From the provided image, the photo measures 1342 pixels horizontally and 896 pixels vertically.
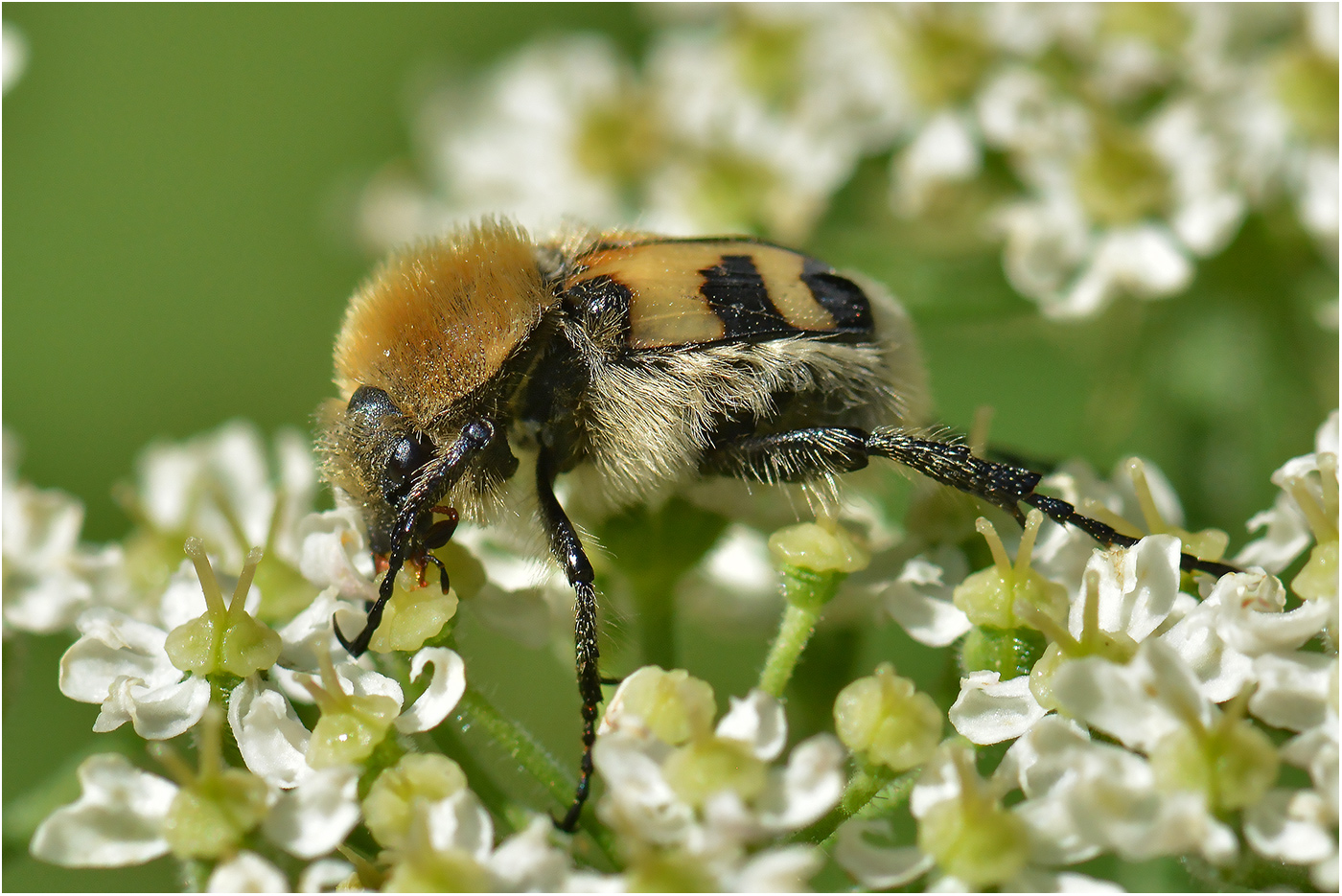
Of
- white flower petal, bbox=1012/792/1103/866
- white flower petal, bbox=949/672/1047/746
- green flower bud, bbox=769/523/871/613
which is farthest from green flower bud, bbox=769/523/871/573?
white flower petal, bbox=1012/792/1103/866

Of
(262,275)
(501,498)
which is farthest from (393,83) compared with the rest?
(501,498)

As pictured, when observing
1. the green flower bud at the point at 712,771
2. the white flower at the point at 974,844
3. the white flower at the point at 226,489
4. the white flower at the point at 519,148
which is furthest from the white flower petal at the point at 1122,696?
the white flower at the point at 519,148

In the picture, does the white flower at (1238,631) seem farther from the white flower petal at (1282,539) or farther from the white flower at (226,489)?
the white flower at (226,489)

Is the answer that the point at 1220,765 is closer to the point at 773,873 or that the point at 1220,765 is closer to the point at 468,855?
the point at 773,873

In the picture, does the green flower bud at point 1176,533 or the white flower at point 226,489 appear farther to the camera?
the white flower at point 226,489

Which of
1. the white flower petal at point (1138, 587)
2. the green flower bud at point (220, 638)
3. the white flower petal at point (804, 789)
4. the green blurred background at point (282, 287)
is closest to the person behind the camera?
the white flower petal at point (804, 789)

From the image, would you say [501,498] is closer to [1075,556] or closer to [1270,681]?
[1075,556]

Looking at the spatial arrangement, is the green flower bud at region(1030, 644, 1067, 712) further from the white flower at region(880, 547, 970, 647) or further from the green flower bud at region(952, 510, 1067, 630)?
the white flower at region(880, 547, 970, 647)
